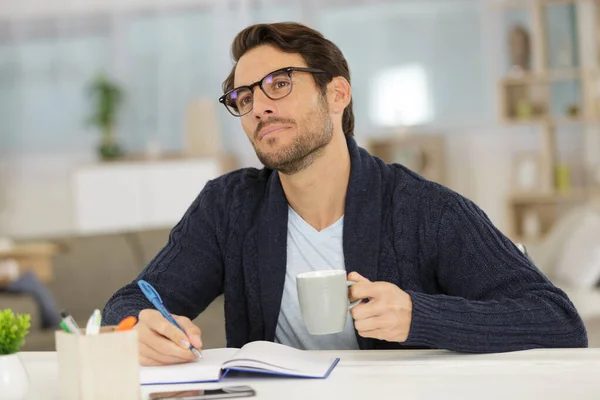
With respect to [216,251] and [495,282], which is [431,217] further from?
[216,251]

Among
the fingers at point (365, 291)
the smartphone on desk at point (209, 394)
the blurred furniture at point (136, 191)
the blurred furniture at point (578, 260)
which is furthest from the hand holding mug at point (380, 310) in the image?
the blurred furniture at point (136, 191)

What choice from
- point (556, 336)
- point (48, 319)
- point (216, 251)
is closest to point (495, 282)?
point (556, 336)

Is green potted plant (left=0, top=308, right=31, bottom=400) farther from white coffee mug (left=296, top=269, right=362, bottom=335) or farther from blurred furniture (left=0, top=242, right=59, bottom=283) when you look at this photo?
blurred furniture (left=0, top=242, right=59, bottom=283)

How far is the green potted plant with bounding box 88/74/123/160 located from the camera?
6473mm

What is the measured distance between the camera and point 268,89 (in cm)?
168

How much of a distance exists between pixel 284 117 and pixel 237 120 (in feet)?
15.7

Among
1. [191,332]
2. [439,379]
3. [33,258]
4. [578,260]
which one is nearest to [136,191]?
[33,258]

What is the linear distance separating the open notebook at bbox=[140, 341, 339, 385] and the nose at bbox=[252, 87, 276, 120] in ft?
1.59

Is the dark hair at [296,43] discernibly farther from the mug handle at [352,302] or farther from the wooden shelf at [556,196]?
the wooden shelf at [556,196]

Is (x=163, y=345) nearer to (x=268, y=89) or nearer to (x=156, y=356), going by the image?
(x=156, y=356)

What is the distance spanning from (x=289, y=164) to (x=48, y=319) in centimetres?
230

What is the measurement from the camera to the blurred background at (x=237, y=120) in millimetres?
5984

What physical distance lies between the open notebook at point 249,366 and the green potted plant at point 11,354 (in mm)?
182

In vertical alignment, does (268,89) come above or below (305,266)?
above
